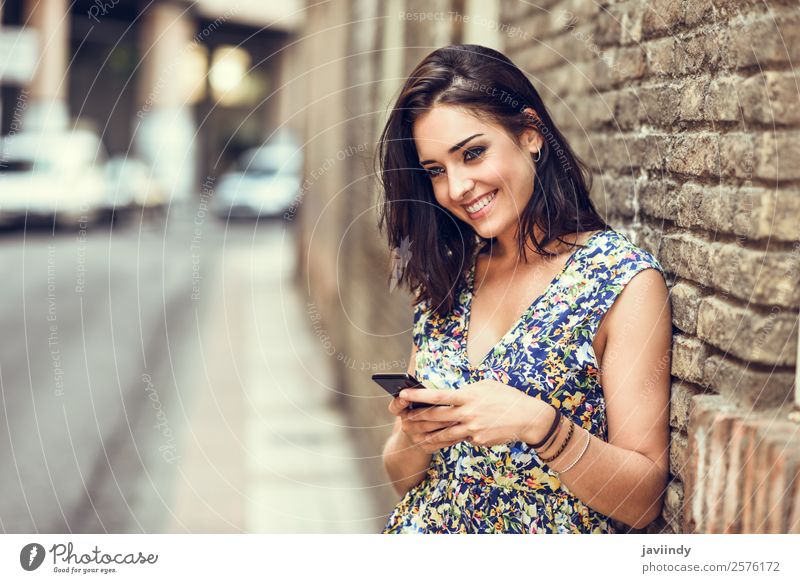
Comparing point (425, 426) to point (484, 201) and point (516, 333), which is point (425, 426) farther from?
point (484, 201)

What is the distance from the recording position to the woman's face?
184cm

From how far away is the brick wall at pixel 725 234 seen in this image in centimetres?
154

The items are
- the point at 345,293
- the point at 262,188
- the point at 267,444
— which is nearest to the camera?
the point at 267,444

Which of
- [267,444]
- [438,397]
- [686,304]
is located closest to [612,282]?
[686,304]

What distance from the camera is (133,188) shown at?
19797 millimetres

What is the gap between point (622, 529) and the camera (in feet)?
6.53

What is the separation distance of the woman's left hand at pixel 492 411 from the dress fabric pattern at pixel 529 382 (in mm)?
117

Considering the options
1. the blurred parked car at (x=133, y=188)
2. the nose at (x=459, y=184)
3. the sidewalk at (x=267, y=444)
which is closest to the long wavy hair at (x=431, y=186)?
the nose at (x=459, y=184)

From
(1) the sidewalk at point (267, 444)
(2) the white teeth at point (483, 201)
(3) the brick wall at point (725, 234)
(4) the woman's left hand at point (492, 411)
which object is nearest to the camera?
(3) the brick wall at point (725, 234)

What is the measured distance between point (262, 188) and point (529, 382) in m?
18.4

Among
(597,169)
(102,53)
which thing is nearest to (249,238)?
(102,53)

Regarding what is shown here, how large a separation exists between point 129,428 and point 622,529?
191 inches

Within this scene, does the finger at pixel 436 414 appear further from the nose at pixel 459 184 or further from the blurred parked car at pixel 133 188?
the blurred parked car at pixel 133 188
